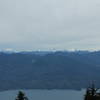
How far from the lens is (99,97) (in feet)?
116

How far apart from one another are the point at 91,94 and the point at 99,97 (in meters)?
4.20

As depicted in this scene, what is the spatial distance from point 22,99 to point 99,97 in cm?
674

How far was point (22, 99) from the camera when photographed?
36469 millimetres

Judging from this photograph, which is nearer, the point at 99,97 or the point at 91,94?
the point at 91,94

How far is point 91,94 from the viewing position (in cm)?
3138

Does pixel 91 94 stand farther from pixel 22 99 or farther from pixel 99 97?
pixel 22 99

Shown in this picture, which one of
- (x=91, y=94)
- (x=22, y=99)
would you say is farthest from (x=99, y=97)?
(x=22, y=99)

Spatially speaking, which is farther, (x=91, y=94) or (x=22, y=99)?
(x=22, y=99)

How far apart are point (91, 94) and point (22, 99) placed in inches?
300
